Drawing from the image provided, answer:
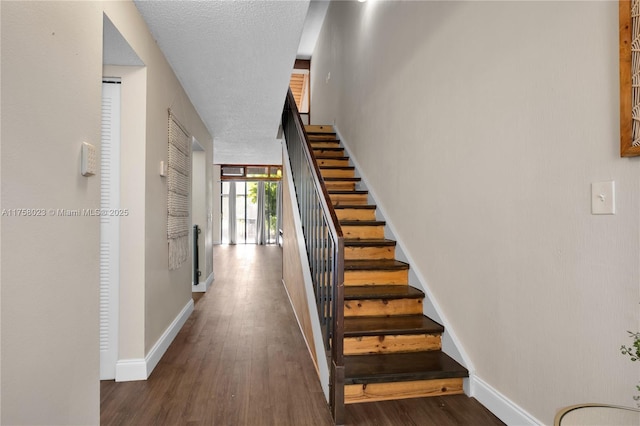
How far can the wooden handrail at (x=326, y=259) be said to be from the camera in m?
1.93

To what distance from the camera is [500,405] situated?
1901 millimetres

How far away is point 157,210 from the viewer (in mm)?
2666

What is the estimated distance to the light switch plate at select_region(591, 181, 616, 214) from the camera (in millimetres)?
1335

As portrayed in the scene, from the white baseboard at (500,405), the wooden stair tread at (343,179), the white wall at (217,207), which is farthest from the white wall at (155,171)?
the white wall at (217,207)

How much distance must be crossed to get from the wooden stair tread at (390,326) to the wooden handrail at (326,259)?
21 cm

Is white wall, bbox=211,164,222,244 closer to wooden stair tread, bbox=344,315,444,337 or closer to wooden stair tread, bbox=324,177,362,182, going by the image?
wooden stair tread, bbox=324,177,362,182

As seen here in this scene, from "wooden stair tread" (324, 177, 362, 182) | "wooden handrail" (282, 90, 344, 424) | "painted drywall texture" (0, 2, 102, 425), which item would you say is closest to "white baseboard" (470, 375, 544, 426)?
"wooden handrail" (282, 90, 344, 424)

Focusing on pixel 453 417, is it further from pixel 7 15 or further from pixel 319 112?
pixel 319 112

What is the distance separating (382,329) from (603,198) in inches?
57.5

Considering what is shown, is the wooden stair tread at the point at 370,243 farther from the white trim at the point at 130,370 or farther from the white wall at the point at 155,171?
the white trim at the point at 130,370

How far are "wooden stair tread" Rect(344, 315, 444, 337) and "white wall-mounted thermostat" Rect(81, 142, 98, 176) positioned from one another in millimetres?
1672

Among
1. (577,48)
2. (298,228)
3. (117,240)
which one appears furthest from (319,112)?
(577,48)

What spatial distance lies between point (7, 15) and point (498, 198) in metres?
2.14

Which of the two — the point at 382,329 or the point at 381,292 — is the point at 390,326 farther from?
the point at 381,292
